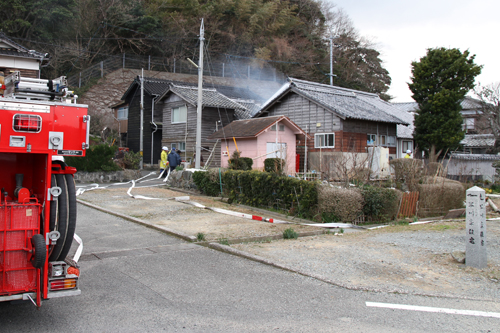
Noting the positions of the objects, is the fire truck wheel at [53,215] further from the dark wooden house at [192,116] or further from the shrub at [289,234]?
the dark wooden house at [192,116]

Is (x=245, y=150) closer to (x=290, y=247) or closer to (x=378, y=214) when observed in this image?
(x=378, y=214)

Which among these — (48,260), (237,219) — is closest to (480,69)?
(237,219)

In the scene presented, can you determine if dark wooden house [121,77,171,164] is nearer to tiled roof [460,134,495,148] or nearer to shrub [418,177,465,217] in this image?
shrub [418,177,465,217]

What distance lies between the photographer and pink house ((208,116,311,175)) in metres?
22.9

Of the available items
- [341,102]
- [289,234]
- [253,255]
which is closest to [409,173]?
[289,234]

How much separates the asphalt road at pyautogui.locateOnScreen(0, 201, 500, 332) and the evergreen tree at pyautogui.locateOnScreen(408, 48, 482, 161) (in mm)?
21542

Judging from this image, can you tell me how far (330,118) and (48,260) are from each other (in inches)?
835

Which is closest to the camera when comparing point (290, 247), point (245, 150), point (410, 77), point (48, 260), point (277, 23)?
point (48, 260)

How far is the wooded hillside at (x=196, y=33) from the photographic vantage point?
34.0m

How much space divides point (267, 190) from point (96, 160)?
10.9 metres

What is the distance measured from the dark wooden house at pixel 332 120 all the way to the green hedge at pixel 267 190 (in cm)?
807

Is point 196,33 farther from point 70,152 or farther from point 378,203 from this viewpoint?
point 70,152

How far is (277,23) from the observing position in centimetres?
4641

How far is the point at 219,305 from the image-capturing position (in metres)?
5.05
